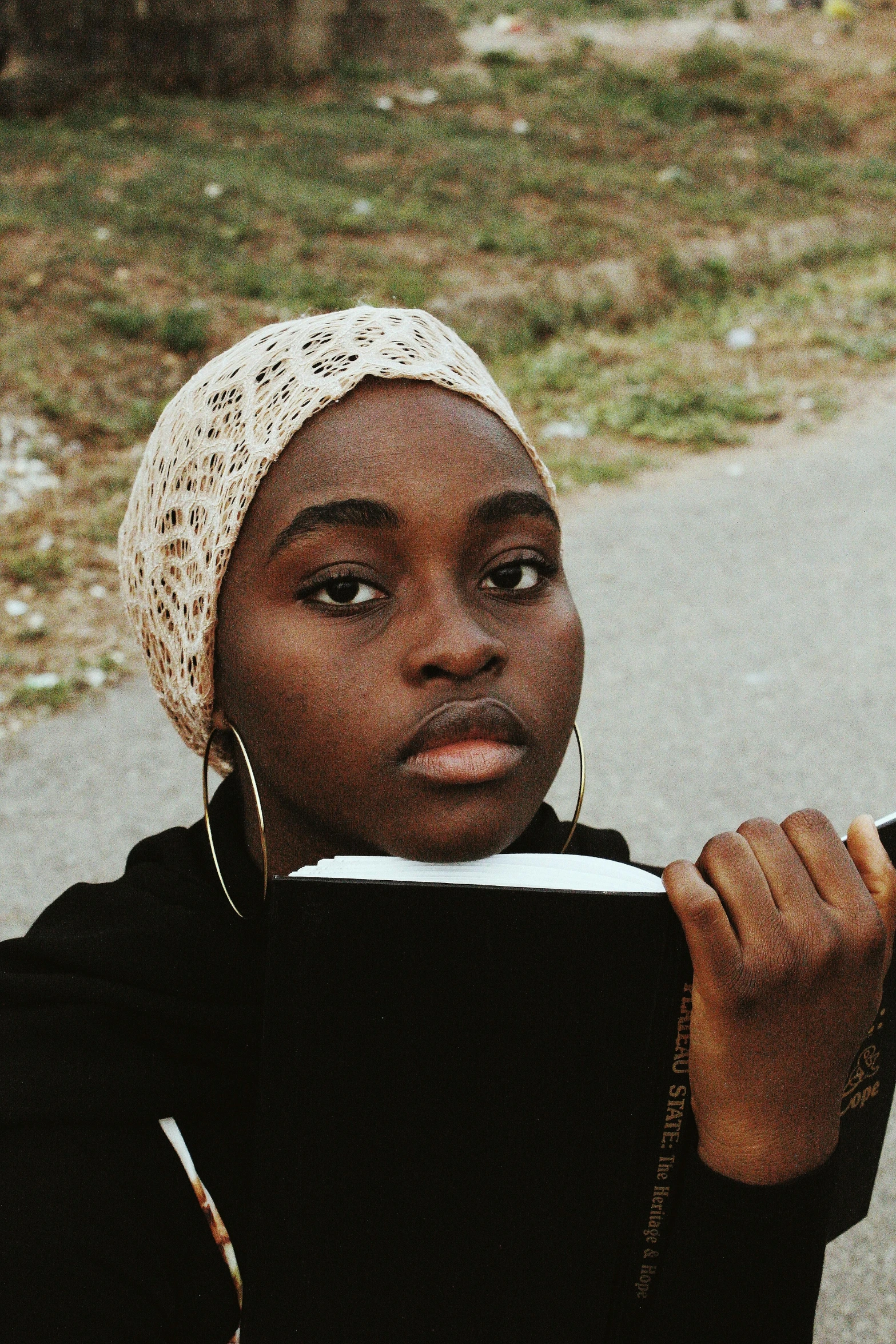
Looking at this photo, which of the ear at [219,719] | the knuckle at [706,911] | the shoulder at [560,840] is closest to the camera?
the knuckle at [706,911]

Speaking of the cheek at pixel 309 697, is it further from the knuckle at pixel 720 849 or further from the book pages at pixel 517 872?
the knuckle at pixel 720 849

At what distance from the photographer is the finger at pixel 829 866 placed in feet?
3.57

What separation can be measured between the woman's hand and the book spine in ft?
0.07

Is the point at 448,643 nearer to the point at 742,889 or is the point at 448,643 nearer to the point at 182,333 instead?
the point at 742,889

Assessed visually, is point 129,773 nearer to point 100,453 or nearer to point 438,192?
point 100,453

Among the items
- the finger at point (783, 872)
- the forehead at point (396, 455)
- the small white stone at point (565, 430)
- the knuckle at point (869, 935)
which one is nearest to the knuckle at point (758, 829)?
the finger at point (783, 872)

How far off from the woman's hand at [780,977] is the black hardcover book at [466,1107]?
0.16 ft

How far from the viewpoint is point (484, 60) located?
1176 centimetres

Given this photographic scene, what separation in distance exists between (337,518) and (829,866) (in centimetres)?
63

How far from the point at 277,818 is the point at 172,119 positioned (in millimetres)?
8769

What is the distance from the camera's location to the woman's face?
4.09 feet

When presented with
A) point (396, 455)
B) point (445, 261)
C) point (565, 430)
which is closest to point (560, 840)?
point (396, 455)

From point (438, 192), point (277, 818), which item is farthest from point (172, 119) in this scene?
point (277, 818)

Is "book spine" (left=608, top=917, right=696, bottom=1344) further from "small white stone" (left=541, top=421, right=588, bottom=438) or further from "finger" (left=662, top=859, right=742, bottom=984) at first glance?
"small white stone" (left=541, top=421, right=588, bottom=438)
